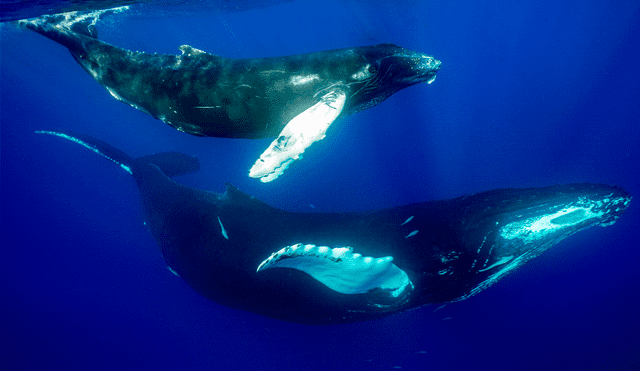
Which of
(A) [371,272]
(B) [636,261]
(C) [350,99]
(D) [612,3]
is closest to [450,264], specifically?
(A) [371,272]

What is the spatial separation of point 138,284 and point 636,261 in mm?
30615

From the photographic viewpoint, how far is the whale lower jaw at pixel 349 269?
3.21 m

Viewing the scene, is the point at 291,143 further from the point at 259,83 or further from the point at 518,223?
the point at 518,223

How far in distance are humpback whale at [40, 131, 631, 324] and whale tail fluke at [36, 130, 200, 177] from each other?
2550 mm

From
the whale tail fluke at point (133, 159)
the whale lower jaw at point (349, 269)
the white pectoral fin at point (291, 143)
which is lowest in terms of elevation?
the whale lower jaw at point (349, 269)

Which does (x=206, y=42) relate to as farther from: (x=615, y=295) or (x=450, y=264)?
(x=615, y=295)

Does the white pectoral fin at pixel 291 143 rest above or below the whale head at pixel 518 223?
above

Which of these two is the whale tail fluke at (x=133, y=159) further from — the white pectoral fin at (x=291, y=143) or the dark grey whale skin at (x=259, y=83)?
the white pectoral fin at (x=291, y=143)

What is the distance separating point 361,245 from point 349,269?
0.94 metres

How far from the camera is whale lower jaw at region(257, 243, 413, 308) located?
3.21m

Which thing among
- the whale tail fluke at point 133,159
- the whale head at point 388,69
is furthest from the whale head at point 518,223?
the whale tail fluke at point 133,159

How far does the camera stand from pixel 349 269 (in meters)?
3.49

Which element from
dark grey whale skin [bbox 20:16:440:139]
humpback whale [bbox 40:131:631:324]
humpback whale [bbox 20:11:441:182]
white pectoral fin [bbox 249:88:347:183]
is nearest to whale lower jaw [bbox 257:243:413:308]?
humpback whale [bbox 40:131:631:324]

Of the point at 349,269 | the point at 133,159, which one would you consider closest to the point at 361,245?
the point at 349,269
